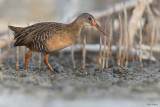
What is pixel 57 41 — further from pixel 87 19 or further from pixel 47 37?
pixel 87 19

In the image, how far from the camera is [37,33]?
5695 mm

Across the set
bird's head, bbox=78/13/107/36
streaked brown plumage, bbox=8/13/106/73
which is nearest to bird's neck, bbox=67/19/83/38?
streaked brown plumage, bbox=8/13/106/73

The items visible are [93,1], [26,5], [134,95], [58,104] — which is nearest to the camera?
[58,104]

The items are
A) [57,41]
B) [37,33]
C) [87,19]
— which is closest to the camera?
[57,41]

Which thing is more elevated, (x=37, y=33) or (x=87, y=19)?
(x=87, y=19)

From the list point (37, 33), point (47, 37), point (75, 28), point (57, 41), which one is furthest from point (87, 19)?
point (37, 33)

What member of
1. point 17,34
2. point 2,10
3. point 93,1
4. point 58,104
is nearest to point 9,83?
point 58,104

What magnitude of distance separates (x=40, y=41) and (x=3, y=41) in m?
3.73

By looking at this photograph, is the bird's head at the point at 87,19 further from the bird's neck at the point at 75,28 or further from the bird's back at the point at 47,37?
the bird's back at the point at 47,37

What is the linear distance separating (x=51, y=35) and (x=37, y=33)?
38cm

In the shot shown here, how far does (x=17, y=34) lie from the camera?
6.08m

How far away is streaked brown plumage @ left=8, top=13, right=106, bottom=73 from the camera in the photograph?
5.49 meters

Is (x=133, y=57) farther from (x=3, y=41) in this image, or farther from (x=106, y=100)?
(x=106, y=100)

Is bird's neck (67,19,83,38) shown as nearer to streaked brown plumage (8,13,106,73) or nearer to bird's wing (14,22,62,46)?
streaked brown plumage (8,13,106,73)
